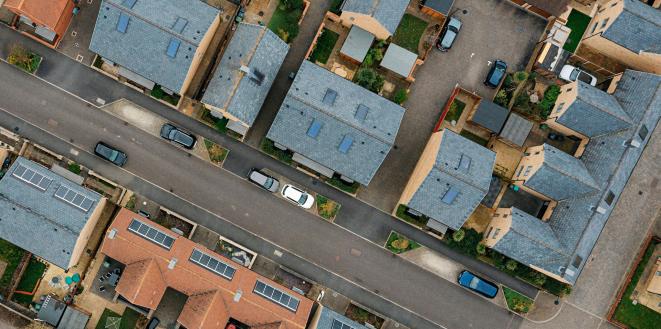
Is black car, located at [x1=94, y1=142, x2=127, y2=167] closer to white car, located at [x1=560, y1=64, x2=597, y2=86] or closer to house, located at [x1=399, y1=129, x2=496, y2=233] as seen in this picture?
house, located at [x1=399, y1=129, x2=496, y2=233]

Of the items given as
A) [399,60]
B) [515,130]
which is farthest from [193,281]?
[515,130]

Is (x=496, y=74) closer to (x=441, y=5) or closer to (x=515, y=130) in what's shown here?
(x=515, y=130)

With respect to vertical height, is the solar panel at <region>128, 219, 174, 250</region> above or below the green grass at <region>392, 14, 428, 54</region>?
below

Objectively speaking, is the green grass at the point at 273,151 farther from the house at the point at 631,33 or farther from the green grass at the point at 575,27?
the house at the point at 631,33

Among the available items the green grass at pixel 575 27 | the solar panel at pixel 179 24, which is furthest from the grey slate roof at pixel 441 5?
the solar panel at pixel 179 24

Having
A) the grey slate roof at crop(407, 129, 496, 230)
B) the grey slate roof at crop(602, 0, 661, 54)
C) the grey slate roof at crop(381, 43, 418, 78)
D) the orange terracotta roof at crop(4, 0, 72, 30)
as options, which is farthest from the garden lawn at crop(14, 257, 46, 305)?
the grey slate roof at crop(602, 0, 661, 54)

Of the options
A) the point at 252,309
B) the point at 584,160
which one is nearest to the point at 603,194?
the point at 584,160

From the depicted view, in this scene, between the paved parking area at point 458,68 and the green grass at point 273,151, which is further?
the paved parking area at point 458,68
